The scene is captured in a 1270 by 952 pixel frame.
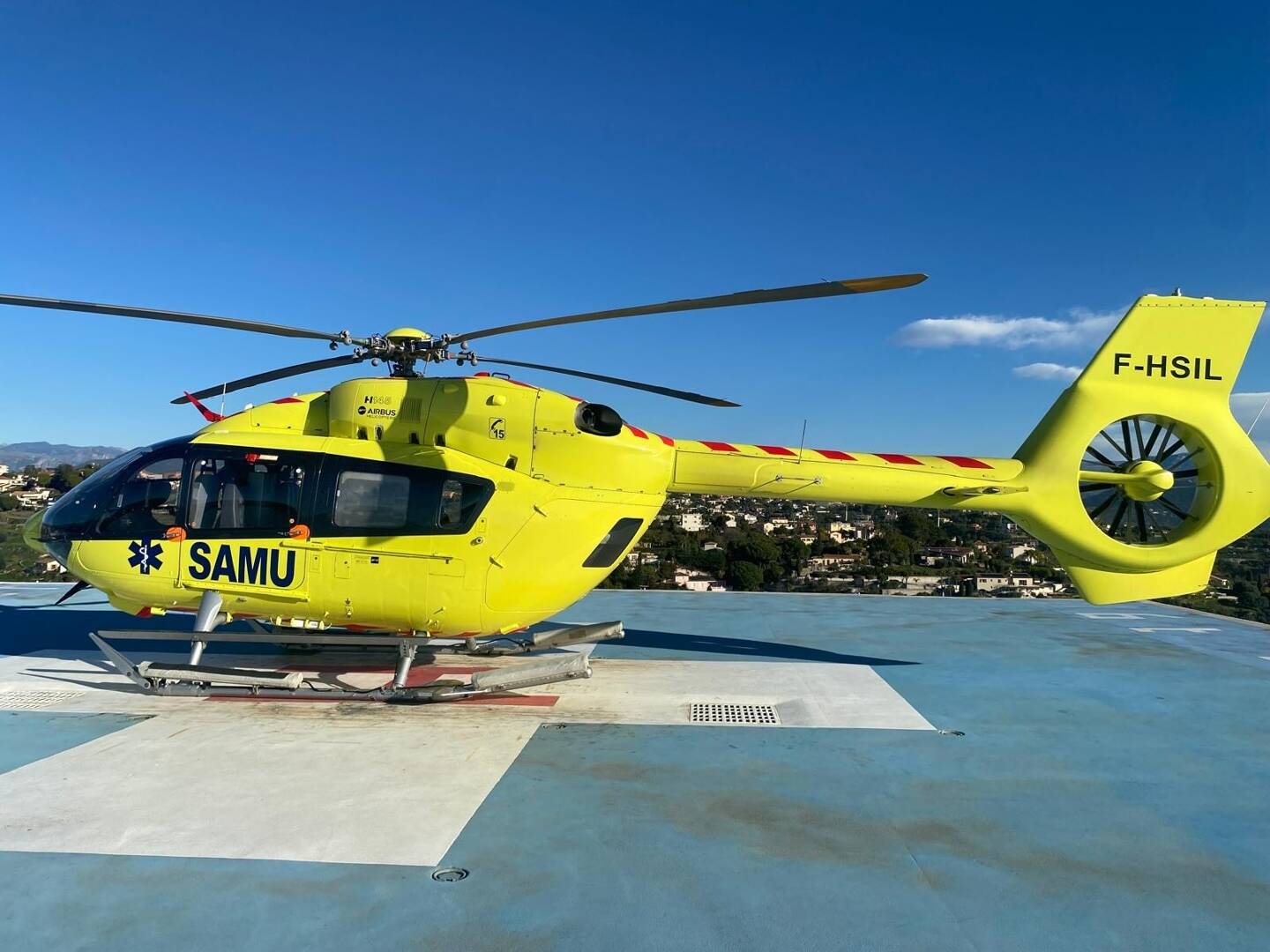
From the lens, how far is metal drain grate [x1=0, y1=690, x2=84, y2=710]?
25.1ft

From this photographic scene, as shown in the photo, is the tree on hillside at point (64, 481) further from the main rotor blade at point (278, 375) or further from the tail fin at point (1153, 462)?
the tail fin at point (1153, 462)

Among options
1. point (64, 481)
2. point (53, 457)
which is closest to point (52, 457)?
point (53, 457)

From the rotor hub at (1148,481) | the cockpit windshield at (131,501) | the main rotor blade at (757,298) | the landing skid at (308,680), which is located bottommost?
the landing skid at (308,680)

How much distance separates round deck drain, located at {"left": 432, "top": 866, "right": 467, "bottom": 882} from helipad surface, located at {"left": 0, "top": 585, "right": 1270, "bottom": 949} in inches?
1.7

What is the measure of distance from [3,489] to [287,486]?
15.9 metres

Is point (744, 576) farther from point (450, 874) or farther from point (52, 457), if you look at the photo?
point (52, 457)

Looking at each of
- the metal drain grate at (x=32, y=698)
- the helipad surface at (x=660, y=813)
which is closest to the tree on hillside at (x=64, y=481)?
the helipad surface at (x=660, y=813)

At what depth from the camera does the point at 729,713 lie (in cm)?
770

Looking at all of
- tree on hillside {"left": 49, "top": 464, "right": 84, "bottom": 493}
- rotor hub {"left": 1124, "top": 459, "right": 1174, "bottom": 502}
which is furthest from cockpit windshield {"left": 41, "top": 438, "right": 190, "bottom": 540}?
rotor hub {"left": 1124, "top": 459, "right": 1174, "bottom": 502}

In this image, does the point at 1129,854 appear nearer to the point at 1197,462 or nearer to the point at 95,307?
the point at 1197,462

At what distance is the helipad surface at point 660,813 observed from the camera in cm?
390

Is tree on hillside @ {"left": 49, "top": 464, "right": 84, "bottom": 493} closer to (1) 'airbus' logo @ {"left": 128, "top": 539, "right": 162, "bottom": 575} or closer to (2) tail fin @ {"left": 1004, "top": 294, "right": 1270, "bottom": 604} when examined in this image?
(1) 'airbus' logo @ {"left": 128, "top": 539, "right": 162, "bottom": 575}

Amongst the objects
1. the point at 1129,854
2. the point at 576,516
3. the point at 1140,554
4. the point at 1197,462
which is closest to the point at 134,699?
the point at 576,516

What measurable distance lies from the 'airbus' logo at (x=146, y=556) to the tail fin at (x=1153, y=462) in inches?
395
